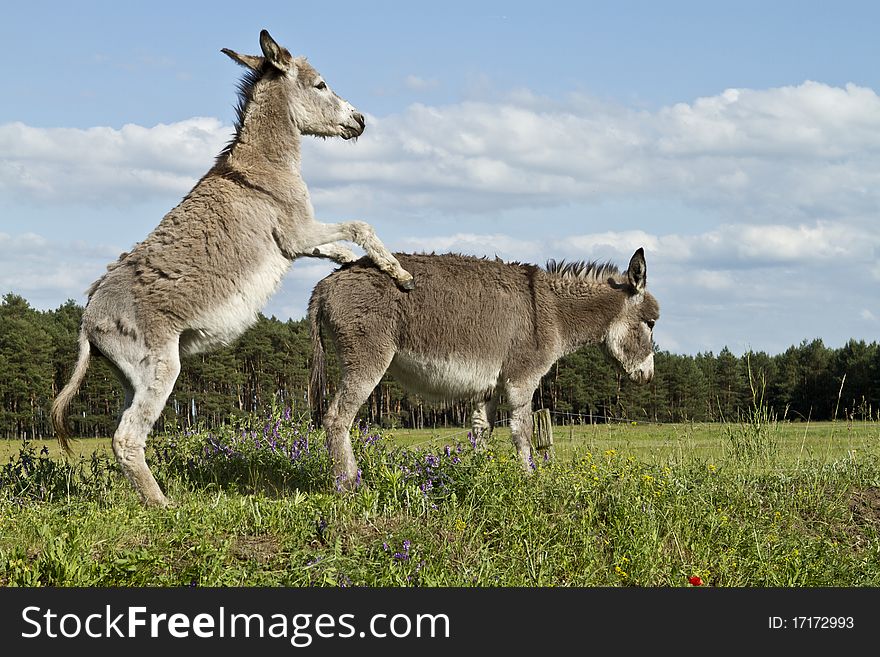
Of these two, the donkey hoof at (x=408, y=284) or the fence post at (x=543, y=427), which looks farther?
the fence post at (x=543, y=427)

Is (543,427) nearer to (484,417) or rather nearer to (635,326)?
(635,326)

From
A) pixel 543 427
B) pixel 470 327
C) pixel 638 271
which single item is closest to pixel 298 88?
pixel 470 327

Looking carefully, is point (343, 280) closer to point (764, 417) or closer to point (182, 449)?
point (182, 449)

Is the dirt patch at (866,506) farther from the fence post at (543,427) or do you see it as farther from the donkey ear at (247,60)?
the donkey ear at (247,60)

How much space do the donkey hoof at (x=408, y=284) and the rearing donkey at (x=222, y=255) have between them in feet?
0.06

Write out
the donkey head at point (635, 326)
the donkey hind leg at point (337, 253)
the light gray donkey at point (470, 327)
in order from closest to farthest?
the light gray donkey at point (470, 327) → the donkey hind leg at point (337, 253) → the donkey head at point (635, 326)

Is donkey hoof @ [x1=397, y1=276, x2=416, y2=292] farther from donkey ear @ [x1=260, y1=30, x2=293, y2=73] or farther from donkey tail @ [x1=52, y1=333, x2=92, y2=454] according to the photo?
donkey tail @ [x1=52, y1=333, x2=92, y2=454]

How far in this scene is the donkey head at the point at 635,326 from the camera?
10602mm

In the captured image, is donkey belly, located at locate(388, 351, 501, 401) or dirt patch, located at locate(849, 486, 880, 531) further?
donkey belly, located at locate(388, 351, 501, 401)

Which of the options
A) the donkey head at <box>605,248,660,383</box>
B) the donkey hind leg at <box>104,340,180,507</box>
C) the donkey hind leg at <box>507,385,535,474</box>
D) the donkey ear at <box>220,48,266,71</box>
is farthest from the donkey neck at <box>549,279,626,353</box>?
the donkey hind leg at <box>104,340,180,507</box>

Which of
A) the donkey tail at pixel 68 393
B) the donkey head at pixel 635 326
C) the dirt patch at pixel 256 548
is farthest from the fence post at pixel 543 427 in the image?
the donkey tail at pixel 68 393

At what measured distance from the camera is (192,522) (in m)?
6.56

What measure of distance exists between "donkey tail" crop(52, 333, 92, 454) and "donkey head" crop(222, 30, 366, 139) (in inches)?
124

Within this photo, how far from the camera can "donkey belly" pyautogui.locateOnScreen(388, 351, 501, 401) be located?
8.90 meters
